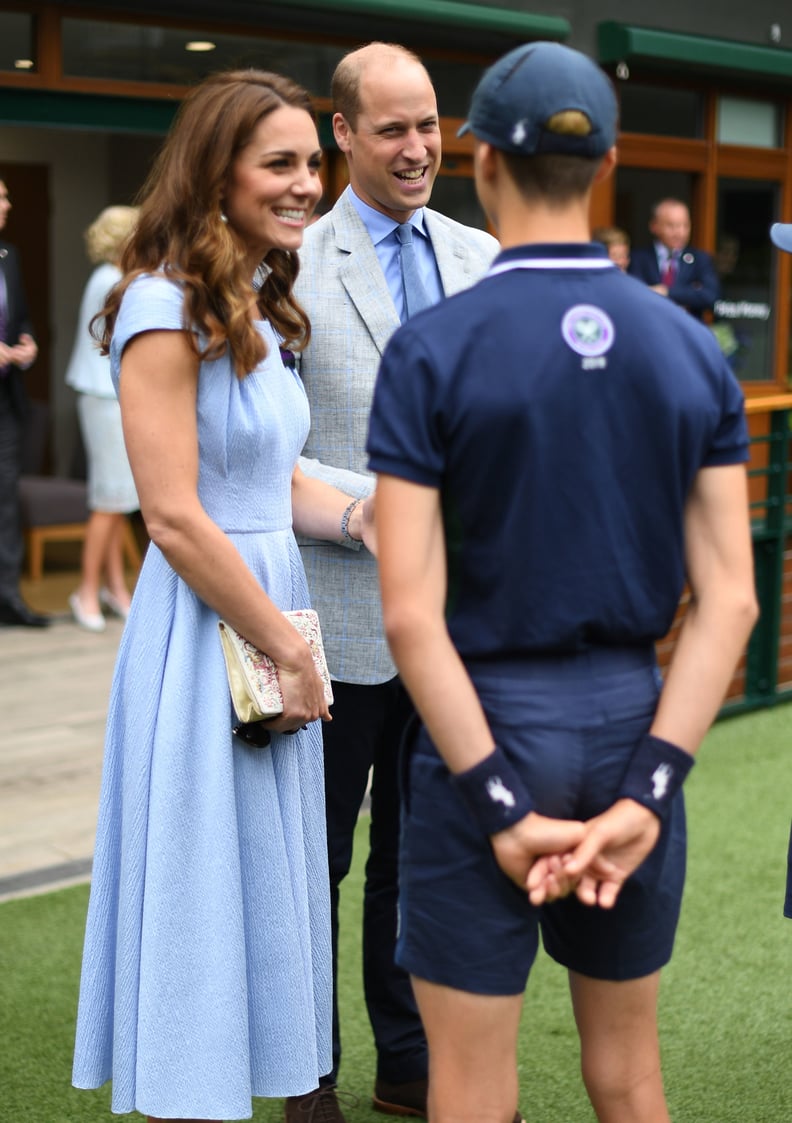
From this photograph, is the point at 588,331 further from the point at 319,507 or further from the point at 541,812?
the point at 319,507

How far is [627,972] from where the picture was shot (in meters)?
1.87

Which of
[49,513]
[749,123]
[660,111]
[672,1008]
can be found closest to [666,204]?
[660,111]

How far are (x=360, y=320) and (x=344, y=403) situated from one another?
157mm

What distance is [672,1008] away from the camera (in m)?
3.53

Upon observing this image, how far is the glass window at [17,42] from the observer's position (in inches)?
274

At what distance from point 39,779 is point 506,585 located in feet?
12.5

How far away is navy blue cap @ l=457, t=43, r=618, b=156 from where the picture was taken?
1.70 metres

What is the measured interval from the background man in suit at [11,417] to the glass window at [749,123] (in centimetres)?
562

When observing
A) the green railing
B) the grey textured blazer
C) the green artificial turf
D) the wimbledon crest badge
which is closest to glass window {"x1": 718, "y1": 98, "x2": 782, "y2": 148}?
the green railing

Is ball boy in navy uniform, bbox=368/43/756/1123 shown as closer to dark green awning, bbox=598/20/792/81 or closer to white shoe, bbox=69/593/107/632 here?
white shoe, bbox=69/593/107/632

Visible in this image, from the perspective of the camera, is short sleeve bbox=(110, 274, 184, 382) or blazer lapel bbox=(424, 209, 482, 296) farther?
blazer lapel bbox=(424, 209, 482, 296)

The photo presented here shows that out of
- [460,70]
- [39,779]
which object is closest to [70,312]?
[460,70]

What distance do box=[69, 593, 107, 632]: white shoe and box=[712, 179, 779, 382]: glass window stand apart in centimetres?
531

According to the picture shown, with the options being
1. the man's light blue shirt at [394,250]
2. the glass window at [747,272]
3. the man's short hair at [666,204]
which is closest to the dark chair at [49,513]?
the man's short hair at [666,204]
